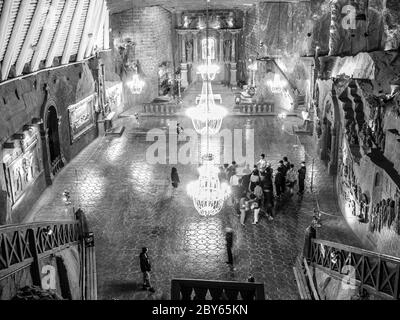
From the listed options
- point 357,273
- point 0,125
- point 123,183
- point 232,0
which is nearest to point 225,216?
point 123,183

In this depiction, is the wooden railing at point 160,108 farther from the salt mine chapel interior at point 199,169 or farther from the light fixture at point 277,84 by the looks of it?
the light fixture at point 277,84

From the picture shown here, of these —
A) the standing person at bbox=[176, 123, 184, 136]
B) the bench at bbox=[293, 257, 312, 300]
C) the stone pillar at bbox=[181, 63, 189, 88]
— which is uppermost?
the stone pillar at bbox=[181, 63, 189, 88]

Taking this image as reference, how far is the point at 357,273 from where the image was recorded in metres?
9.43

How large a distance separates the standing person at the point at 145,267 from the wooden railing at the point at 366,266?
3.83 meters

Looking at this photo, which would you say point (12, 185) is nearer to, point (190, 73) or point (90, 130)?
point (90, 130)

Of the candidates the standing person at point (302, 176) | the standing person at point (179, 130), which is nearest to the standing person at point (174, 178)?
the standing person at point (302, 176)

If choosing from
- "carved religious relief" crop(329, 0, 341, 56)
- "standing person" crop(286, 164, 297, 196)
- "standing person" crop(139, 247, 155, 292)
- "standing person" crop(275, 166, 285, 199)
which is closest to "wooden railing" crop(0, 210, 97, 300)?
"standing person" crop(139, 247, 155, 292)

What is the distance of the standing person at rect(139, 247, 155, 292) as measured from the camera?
10.6 m

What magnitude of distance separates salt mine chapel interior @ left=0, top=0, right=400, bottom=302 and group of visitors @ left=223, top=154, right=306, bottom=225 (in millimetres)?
46

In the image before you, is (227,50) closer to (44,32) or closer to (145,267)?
(44,32)

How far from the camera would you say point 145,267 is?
35.0 ft

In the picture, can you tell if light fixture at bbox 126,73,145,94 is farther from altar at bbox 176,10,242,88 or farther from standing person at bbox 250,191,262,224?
standing person at bbox 250,191,262,224

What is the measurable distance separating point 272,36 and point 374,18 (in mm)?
9171

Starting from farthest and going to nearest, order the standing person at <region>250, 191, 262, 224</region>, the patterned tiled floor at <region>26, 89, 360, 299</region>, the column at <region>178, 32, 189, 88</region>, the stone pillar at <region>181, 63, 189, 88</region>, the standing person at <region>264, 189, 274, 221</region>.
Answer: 1. the stone pillar at <region>181, 63, 189, 88</region>
2. the column at <region>178, 32, 189, 88</region>
3. the standing person at <region>264, 189, 274, 221</region>
4. the standing person at <region>250, 191, 262, 224</region>
5. the patterned tiled floor at <region>26, 89, 360, 299</region>
